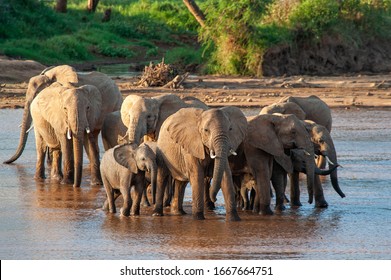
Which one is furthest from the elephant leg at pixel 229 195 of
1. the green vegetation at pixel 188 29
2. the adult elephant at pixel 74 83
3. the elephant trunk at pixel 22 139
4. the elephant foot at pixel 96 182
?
the green vegetation at pixel 188 29

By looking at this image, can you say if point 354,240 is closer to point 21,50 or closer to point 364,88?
point 364,88

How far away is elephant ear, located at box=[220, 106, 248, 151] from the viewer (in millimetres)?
A: 12477

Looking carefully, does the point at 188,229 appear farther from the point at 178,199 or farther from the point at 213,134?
the point at 213,134

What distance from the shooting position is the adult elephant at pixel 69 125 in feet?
50.6

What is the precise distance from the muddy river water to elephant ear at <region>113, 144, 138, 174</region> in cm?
57

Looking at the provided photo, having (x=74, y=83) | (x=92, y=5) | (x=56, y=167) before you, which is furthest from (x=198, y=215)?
(x=92, y=5)

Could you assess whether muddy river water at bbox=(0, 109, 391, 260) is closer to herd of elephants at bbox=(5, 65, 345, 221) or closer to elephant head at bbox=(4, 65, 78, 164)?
herd of elephants at bbox=(5, 65, 345, 221)

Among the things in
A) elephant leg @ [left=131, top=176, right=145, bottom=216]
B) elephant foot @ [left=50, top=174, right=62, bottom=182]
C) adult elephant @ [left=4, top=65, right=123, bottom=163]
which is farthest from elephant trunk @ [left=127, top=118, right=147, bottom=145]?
adult elephant @ [left=4, top=65, right=123, bottom=163]

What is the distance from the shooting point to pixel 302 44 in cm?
3234

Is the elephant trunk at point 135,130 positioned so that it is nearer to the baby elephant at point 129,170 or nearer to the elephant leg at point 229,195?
the baby elephant at point 129,170

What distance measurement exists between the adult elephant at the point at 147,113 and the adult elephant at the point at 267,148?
4.87ft

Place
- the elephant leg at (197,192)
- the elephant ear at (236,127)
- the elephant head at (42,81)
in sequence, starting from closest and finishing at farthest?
the elephant ear at (236,127)
the elephant leg at (197,192)
the elephant head at (42,81)

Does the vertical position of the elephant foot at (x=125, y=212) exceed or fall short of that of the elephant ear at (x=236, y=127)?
it falls short

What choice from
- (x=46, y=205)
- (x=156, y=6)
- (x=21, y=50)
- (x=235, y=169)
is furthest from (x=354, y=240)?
Answer: (x=156, y=6)
